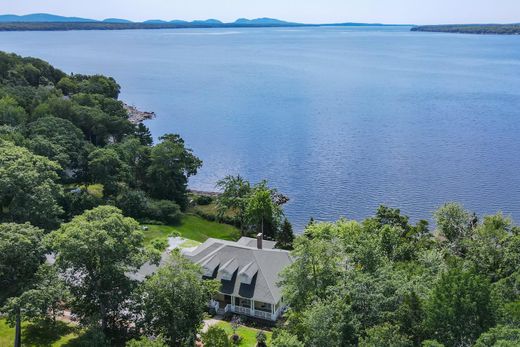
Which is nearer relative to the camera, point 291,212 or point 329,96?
point 291,212

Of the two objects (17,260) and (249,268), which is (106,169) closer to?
(249,268)

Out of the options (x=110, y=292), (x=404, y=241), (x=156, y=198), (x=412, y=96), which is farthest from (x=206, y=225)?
(x=412, y=96)

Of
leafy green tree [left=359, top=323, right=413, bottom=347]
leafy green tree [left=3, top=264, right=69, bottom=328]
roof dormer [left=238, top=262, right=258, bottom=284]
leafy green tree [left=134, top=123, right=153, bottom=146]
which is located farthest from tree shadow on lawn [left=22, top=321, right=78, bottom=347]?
leafy green tree [left=134, top=123, right=153, bottom=146]

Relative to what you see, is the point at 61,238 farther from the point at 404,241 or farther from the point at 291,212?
the point at 291,212

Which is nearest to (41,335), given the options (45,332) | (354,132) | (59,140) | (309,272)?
(45,332)

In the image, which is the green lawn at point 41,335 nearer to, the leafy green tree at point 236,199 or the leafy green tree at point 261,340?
the leafy green tree at point 261,340

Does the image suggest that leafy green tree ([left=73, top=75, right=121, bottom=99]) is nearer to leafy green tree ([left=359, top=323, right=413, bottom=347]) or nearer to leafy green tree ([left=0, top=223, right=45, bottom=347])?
leafy green tree ([left=0, top=223, right=45, bottom=347])
